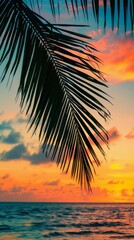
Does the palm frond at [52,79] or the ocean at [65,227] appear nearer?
the palm frond at [52,79]

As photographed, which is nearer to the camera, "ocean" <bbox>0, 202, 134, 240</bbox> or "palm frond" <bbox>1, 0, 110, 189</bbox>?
"palm frond" <bbox>1, 0, 110, 189</bbox>

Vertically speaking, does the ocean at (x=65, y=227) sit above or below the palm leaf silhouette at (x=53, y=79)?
below

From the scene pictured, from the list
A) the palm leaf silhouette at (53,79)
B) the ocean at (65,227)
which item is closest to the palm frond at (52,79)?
the palm leaf silhouette at (53,79)

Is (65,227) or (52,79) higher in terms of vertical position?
(52,79)

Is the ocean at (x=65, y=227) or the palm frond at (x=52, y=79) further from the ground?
the palm frond at (x=52, y=79)

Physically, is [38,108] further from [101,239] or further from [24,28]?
[101,239]

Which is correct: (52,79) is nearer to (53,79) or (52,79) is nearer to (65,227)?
(53,79)

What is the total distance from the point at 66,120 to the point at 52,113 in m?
0.09

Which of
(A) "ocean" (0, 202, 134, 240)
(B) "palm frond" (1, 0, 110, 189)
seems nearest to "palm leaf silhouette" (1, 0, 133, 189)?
(B) "palm frond" (1, 0, 110, 189)

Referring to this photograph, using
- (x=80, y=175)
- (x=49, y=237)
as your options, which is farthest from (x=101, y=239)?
(x=80, y=175)

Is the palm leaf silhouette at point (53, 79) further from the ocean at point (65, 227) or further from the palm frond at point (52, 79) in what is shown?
the ocean at point (65, 227)

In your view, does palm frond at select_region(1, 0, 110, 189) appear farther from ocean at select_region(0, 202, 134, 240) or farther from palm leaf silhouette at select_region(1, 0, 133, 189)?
ocean at select_region(0, 202, 134, 240)

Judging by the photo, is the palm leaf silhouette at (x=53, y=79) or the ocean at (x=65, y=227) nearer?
the palm leaf silhouette at (x=53, y=79)

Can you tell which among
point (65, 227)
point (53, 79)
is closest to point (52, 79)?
point (53, 79)
